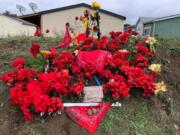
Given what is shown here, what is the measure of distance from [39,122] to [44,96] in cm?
27

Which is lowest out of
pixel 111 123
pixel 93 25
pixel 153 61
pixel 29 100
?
pixel 111 123

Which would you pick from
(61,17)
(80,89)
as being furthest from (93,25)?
(61,17)

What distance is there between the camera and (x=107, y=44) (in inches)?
155

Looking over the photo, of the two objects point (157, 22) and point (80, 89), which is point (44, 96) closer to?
point (80, 89)

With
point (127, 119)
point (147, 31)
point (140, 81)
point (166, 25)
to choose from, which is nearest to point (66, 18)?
point (147, 31)

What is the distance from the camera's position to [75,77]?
11.0 feet

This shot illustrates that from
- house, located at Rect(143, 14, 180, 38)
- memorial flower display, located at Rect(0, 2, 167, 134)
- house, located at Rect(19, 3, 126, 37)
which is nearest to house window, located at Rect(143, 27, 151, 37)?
house, located at Rect(143, 14, 180, 38)

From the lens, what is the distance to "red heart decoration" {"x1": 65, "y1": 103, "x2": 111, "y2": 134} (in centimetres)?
277

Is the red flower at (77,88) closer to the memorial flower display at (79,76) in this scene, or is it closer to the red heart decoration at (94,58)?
the memorial flower display at (79,76)

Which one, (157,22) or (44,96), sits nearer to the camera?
(44,96)

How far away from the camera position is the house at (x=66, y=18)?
17.7 meters

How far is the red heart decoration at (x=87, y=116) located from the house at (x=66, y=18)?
47.9ft

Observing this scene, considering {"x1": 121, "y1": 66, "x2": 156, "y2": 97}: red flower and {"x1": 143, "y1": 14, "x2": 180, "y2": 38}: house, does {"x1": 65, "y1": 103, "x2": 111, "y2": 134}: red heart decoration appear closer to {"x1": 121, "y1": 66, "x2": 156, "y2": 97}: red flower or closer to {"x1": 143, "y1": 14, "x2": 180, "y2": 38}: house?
{"x1": 121, "y1": 66, "x2": 156, "y2": 97}: red flower

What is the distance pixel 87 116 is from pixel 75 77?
25.4 inches
